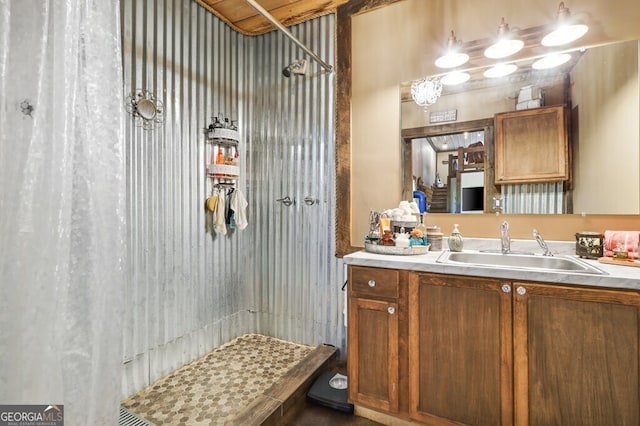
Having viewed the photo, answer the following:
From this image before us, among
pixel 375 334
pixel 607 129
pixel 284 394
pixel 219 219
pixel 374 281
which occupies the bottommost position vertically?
pixel 284 394

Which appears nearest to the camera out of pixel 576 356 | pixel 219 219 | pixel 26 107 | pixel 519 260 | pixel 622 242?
pixel 26 107

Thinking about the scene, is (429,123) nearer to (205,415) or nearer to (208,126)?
(208,126)

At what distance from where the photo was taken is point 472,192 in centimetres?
204

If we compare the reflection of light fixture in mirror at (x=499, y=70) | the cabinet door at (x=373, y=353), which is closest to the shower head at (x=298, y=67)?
the reflection of light fixture in mirror at (x=499, y=70)

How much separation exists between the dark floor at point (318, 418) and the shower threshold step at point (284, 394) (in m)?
0.06

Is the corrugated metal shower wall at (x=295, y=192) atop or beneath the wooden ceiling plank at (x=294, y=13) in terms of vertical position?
beneath

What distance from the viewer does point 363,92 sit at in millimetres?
2410

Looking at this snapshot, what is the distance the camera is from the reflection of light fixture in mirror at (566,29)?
5.70ft

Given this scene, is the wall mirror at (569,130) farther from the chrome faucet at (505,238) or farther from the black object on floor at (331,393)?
the black object on floor at (331,393)

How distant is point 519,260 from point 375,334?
0.99 metres

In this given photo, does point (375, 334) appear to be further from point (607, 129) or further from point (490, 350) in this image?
point (607, 129)

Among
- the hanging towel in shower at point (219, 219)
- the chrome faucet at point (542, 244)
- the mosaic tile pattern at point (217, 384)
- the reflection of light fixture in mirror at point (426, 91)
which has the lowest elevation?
the mosaic tile pattern at point (217, 384)

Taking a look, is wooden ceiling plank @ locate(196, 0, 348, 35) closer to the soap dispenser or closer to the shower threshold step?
the soap dispenser

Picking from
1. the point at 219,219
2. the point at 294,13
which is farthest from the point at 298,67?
the point at 219,219
